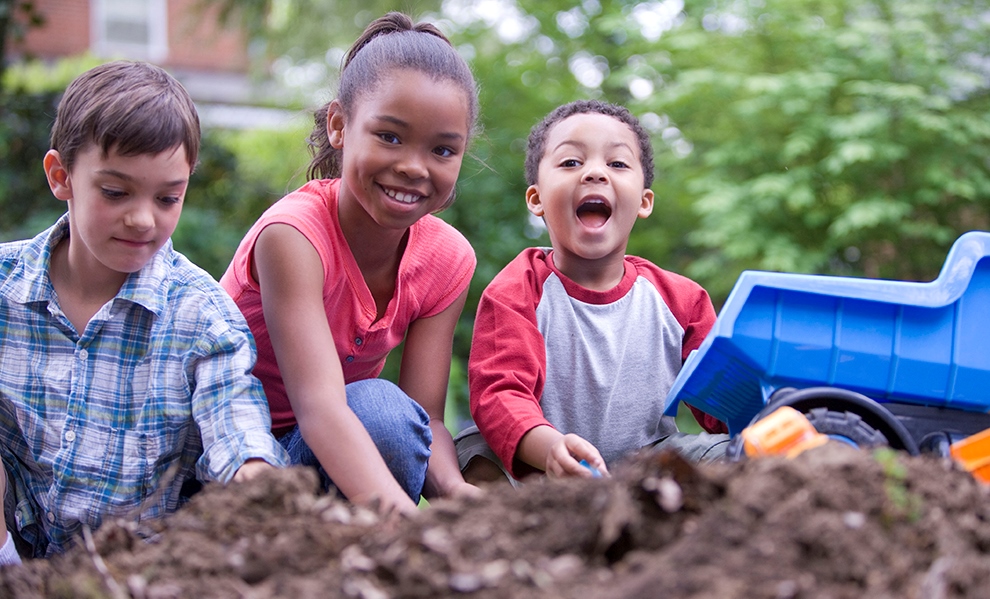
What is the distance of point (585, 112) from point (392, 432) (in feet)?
3.68

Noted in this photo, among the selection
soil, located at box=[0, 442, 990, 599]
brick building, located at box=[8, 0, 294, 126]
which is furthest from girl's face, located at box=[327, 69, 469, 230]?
brick building, located at box=[8, 0, 294, 126]

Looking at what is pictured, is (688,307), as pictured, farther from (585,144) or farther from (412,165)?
(412,165)

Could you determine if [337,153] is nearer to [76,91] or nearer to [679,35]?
[76,91]

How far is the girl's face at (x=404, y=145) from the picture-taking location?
199 centimetres

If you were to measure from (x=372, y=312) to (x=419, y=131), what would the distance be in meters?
0.46

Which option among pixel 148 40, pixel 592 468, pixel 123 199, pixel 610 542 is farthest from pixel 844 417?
pixel 148 40

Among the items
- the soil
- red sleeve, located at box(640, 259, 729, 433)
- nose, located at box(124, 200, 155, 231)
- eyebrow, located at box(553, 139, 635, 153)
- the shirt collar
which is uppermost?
eyebrow, located at box(553, 139, 635, 153)

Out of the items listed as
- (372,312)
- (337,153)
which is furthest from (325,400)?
(337,153)

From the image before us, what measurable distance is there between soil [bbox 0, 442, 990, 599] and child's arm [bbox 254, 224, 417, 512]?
394 mm

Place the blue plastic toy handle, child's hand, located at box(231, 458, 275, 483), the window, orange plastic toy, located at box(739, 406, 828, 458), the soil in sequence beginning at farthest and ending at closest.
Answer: the window → the blue plastic toy handle → child's hand, located at box(231, 458, 275, 483) → orange plastic toy, located at box(739, 406, 828, 458) → the soil

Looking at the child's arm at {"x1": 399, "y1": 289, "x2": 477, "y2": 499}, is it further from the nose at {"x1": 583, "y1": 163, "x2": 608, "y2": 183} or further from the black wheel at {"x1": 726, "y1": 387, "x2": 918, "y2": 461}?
the black wheel at {"x1": 726, "y1": 387, "x2": 918, "y2": 461}

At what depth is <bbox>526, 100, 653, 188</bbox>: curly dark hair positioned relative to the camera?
8.36 ft

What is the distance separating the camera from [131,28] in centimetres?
1264

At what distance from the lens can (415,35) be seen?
6.95 feet
